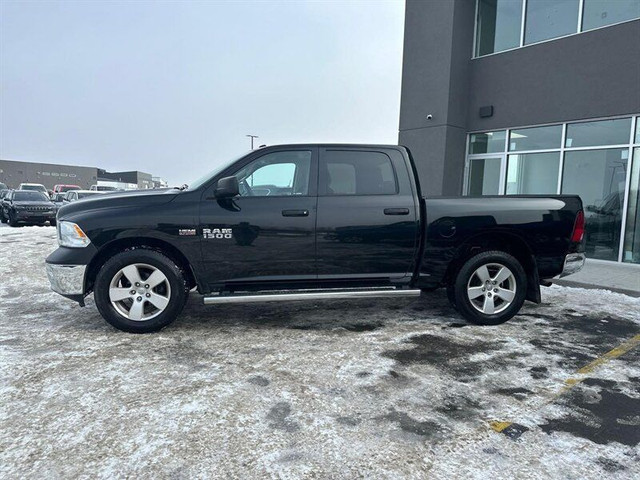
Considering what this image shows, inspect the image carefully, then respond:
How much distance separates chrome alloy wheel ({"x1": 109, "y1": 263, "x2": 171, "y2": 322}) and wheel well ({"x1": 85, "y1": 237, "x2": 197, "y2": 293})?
0.24m

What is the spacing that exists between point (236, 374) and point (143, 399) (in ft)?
2.36

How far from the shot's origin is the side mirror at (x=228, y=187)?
14.2 ft

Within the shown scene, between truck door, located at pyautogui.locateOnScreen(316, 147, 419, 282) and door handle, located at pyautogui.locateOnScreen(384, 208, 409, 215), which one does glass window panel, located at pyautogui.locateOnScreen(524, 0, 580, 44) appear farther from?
→ door handle, located at pyautogui.locateOnScreen(384, 208, 409, 215)

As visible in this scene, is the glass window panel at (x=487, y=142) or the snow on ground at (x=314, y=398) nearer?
the snow on ground at (x=314, y=398)

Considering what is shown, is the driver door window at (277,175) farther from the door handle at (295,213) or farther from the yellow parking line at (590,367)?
the yellow parking line at (590,367)

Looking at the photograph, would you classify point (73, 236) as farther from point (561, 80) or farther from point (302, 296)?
point (561, 80)

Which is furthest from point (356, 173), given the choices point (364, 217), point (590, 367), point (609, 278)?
point (609, 278)

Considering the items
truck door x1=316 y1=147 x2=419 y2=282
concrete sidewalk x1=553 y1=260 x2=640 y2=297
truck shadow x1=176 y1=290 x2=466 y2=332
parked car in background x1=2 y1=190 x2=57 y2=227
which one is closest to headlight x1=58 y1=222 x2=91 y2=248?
truck shadow x1=176 y1=290 x2=466 y2=332

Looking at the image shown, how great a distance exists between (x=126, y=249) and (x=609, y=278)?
25.3ft

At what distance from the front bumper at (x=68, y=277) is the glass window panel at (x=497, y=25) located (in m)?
11.0

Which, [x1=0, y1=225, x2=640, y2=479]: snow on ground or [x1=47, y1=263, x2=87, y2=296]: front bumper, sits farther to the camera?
[x1=47, y1=263, x2=87, y2=296]: front bumper

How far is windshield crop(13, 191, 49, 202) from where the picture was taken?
19062 millimetres

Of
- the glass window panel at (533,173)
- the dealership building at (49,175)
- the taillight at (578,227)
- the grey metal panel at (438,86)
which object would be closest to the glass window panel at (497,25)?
the grey metal panel at (438,86)

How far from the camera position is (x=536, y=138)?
10.5m
